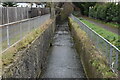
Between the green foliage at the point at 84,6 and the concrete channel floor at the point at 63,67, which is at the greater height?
the green foliage at the point at 84,6

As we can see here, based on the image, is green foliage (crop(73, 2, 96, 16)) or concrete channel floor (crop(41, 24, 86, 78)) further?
green foliage (crop(73, 2, 96, 16))

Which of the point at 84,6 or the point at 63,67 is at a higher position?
the point at 84,6

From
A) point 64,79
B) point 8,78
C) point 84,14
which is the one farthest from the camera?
point 84,14

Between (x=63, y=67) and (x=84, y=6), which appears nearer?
(x=63, y=67)

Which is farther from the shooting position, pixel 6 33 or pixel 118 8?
pixel 118 8

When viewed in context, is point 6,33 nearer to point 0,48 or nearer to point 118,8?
point 0,48

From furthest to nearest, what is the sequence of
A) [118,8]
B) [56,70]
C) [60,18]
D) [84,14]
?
[84,14], [60,18], [118,8], [56,70]

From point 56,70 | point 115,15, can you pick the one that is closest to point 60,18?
point 115,15

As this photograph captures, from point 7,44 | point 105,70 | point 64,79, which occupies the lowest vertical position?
point 64,79

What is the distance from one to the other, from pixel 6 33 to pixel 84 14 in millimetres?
49051

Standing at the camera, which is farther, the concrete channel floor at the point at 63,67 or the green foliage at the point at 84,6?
the green foliage at the point at 84,6

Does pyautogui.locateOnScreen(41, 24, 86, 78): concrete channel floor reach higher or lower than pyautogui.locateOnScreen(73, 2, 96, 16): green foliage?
lower

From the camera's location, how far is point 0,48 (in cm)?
647

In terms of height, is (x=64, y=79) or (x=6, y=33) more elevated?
(x=6, y=33)
